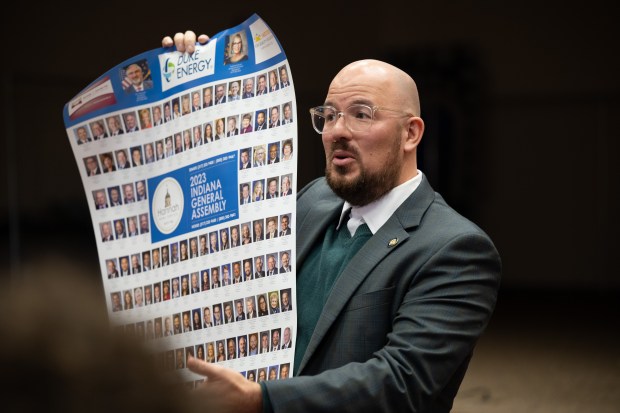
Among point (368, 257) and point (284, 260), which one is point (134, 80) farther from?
point (368, 257)

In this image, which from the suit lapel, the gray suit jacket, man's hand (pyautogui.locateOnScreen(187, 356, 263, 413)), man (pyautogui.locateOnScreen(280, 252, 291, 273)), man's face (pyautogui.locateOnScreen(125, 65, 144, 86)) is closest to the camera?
man's hand (pyautogui.locateOnScreen(187, 356, 263, 413))

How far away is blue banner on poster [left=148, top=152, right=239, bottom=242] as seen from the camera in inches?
89.7

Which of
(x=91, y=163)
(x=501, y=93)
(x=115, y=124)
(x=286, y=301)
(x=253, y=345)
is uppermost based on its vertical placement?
(x=115, y=124)

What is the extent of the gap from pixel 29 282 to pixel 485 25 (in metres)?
8.66

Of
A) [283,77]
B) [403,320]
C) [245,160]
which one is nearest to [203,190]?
[245,160]

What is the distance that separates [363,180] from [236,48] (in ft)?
1.45

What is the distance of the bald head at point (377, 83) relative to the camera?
7.36 ft

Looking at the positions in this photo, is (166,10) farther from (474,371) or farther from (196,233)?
(196,233)

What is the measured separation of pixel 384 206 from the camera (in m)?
2.28

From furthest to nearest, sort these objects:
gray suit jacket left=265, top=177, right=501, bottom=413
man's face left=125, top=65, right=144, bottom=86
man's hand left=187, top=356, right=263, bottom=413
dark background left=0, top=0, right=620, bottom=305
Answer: dark background left=0, top=0, right=620, bottom=305, man's face left=125, top=65, right=144, bottom=86, gray suit jacket left=265, top=177, right=501, bottom=413, man's hand left=187, top=356, right=263, bottom=413

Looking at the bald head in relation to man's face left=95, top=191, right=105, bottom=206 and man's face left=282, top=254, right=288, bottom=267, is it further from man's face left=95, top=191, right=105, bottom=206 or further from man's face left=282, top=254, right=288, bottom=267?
man's face left=95, top=191, right=105, bottom=206

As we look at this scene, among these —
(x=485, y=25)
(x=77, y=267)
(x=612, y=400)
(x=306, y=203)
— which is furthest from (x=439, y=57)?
(x=77, y=267)

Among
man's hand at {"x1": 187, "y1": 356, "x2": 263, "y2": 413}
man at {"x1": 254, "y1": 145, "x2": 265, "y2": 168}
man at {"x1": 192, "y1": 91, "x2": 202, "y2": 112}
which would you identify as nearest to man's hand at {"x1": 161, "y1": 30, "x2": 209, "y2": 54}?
man at {"x1": 192, "y1": 91, "x2": 202, "y2": 112}

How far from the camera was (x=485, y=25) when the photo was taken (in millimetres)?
8945
